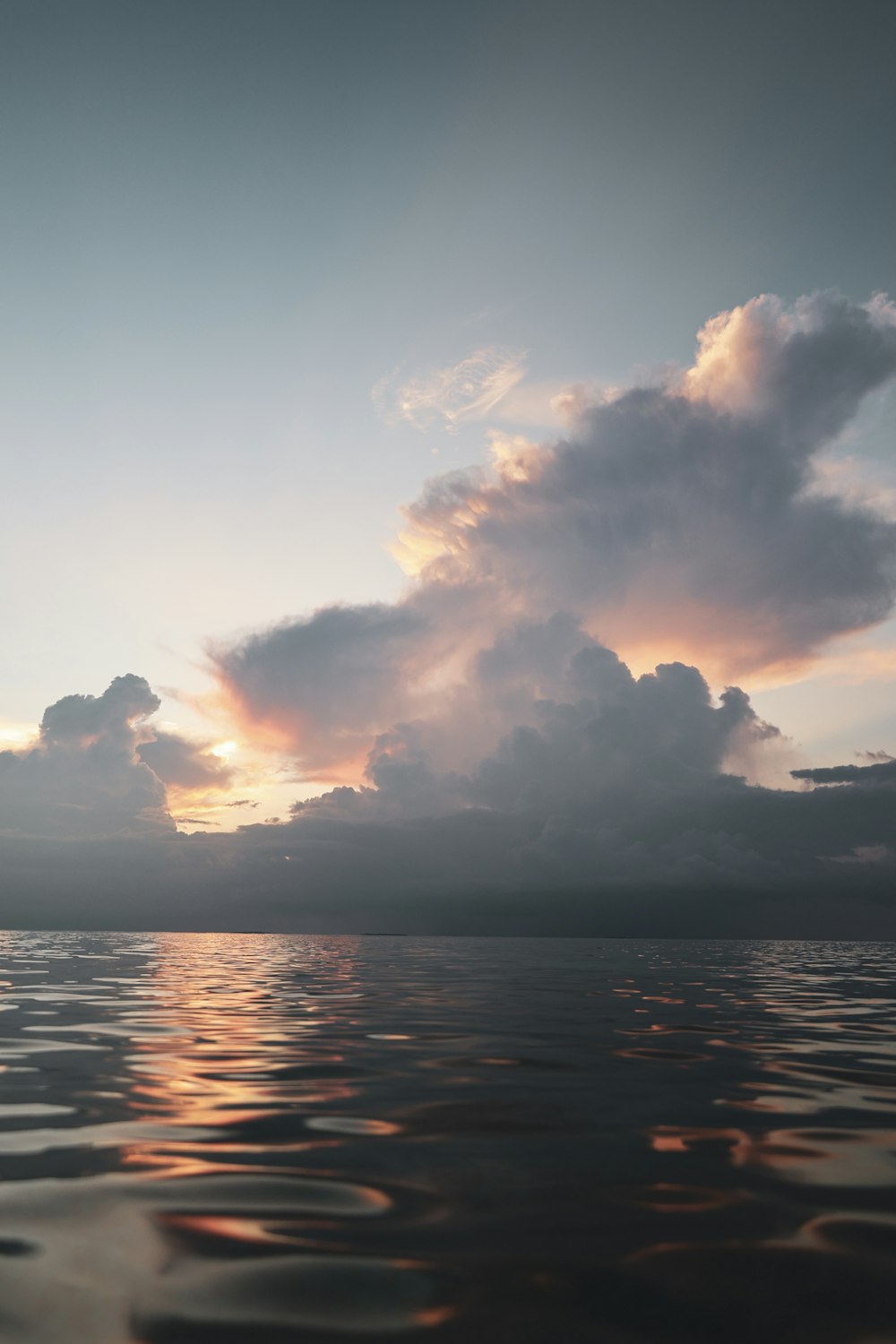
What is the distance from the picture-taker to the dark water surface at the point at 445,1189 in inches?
182

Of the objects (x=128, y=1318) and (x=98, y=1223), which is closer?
(x=128, y=1318)

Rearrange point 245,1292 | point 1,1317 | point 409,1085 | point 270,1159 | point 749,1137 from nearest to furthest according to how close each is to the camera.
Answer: point 1,1317 → point 245,1292 → point 270,1159 → point 749,1137 → point 409,1085

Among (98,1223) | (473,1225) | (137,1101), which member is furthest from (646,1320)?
(137,1101)

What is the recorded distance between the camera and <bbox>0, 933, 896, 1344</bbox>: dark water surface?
462cm

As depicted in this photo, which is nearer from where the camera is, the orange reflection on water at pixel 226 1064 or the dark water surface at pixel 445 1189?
the dark water surface at pixel 445 1189

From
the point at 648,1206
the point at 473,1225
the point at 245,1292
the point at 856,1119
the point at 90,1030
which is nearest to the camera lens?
the point at 245,1292

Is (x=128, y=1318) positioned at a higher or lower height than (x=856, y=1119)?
higher

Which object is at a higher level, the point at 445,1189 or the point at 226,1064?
the point at 445,1189

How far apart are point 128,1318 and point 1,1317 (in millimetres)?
673

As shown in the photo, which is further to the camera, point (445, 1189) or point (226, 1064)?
point (226, 1064)

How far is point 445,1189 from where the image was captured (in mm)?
6746

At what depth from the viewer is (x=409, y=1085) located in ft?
A: 36.3

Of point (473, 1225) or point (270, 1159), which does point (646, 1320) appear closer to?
point (473, 1225)

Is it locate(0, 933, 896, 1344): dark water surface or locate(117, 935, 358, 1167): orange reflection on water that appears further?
locate(117, 935, 358, 1167): orange reflection on water
